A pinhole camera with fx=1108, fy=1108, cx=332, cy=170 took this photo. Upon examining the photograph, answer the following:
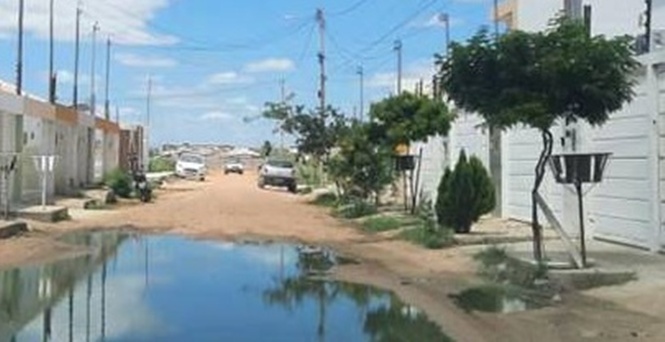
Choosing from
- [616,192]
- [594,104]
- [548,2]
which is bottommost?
[616,192]

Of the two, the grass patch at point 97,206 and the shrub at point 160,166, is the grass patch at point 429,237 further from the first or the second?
the shrub at point 160,166

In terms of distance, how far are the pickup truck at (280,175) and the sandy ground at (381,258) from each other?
59.0ft

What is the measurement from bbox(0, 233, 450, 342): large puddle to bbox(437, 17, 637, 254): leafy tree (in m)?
3.68

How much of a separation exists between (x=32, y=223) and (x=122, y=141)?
37726 mm

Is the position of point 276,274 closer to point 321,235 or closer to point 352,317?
point 352,317

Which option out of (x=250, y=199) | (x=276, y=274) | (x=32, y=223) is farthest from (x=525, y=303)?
(x=250, y=199)

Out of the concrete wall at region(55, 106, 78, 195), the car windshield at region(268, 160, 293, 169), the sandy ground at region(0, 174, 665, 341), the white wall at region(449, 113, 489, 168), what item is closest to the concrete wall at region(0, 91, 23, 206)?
Result: the sandy ground at region(0, 174, 665, 341)

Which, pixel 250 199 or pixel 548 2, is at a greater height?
pixel 548 2

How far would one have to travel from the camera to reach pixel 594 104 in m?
17.3

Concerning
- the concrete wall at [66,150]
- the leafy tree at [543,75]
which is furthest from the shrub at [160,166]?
the leafy tree at [543,75]

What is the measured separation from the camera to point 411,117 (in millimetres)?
32062

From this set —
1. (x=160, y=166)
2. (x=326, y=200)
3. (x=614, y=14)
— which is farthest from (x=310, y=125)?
(x=160, y=166)

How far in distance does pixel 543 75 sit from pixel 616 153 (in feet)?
15.5

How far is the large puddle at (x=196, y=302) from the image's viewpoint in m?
12.2
